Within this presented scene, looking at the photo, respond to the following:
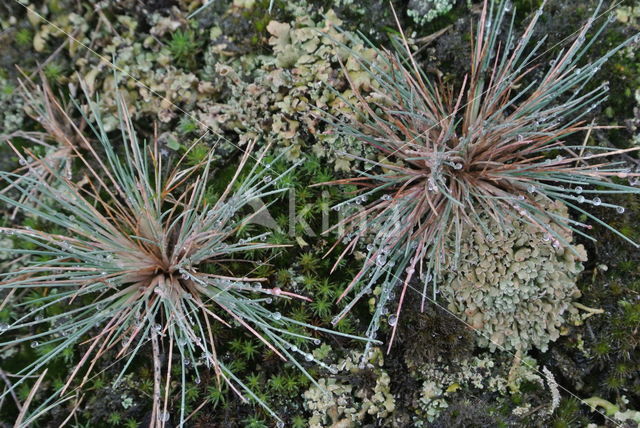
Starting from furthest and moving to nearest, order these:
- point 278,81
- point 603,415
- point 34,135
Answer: point 34,135 < point 278,81 < point 603,415

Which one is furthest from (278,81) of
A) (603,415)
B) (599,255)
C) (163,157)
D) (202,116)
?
(603,415)

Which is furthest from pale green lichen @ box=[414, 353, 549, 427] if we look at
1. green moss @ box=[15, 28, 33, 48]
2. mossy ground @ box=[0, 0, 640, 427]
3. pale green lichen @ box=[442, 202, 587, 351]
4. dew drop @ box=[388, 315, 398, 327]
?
green moss @ box=[15, 28, 33, 48]

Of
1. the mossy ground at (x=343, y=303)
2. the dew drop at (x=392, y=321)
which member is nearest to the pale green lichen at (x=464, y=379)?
the mossy ground at (x=343, y=303)

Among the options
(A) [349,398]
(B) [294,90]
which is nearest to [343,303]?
(A) [349,398]

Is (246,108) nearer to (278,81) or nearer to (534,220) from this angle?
(278,81)

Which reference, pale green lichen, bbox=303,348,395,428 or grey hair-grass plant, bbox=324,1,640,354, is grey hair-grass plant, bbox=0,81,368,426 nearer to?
pale green lichen, bbox=303,348,395,428

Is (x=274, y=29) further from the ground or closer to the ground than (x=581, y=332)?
further from the ground

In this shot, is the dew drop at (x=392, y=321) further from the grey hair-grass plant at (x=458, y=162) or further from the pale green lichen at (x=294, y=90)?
the pale green lichen at (x=294, y=90)
